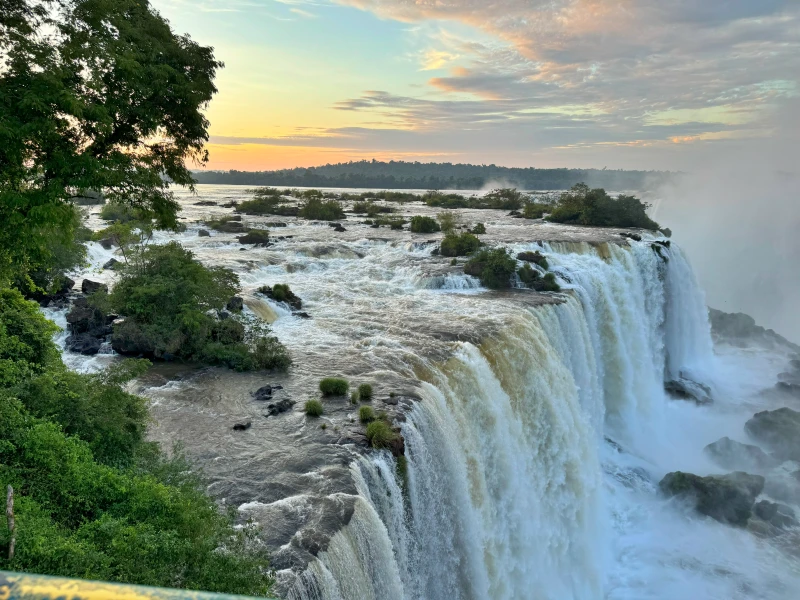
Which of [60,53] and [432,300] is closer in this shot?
[60,53]

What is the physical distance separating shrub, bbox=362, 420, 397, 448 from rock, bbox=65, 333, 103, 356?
31.6 ft

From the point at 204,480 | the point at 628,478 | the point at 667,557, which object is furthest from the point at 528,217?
the point at 204,480

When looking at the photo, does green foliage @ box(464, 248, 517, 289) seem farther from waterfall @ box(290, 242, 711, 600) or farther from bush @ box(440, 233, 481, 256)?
bush @ box(440, 233, 481, 256)

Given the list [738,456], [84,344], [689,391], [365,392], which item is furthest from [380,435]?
[689,391]

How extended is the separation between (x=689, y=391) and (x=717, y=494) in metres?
10.6

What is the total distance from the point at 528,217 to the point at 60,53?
4709 centimetres

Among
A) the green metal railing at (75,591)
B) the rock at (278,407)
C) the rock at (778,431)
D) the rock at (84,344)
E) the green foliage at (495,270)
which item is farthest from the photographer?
the green foliage at (495,270)

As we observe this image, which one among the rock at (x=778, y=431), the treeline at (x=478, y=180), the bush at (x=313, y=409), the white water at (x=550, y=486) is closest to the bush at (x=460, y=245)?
the white water at (x=550, y=486)

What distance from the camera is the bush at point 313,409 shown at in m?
12.7

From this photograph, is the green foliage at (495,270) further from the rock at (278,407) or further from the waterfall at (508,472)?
the rock at (278,407)

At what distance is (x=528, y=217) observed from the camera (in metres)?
51.9

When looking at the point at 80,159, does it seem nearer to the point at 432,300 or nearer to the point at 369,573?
the point at 369,573

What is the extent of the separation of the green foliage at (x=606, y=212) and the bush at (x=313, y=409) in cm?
3650

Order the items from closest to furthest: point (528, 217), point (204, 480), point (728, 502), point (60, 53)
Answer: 1. point (60, 53)
2. point (204, 480)
3. point (728, 502)
4. point (528, 217)
